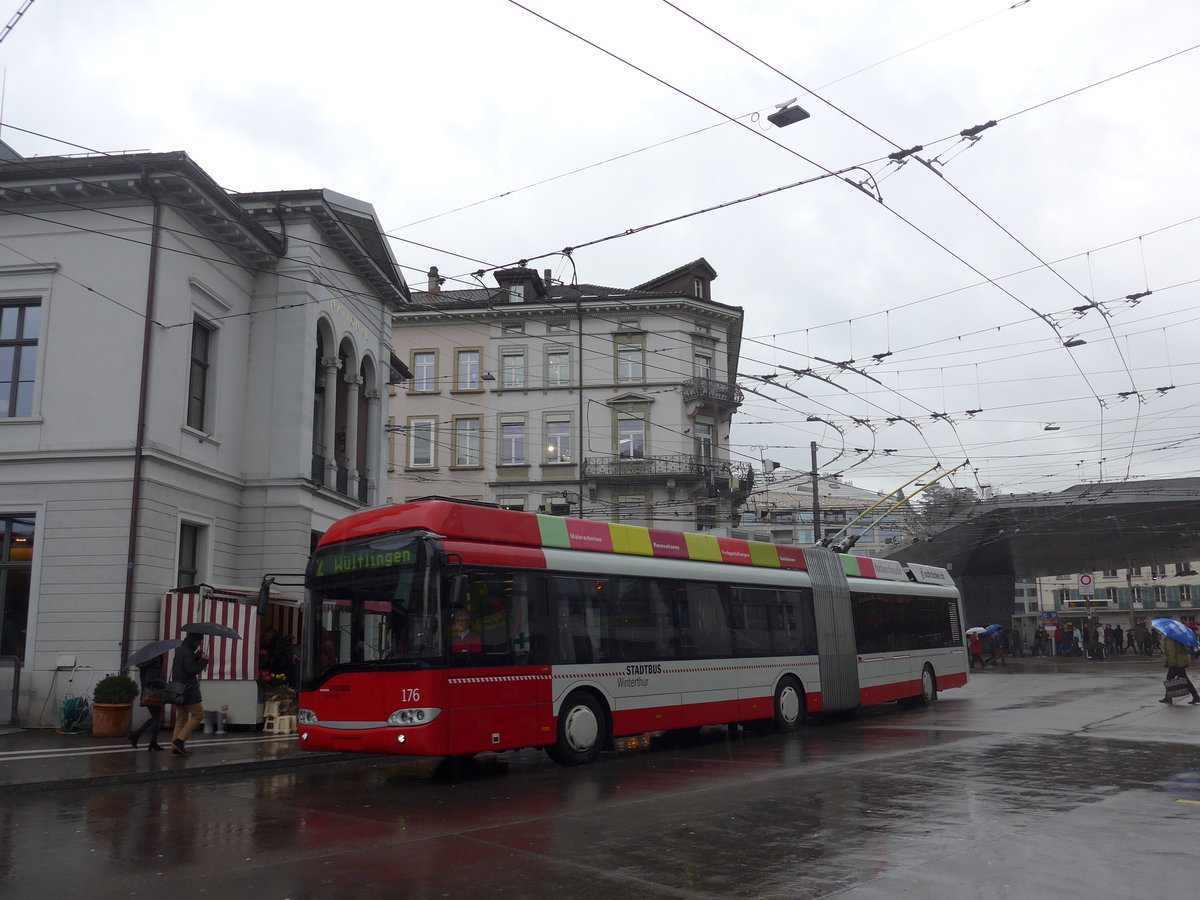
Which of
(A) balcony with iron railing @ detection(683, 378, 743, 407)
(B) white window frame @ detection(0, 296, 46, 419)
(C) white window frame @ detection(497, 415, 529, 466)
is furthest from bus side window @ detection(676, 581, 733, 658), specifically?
(C) white window frame @ detection(497, 415, 529, 466)

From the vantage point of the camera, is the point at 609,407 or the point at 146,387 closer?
the point at 146,387

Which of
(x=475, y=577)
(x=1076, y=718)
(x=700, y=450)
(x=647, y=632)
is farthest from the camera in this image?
(x=700, y=450)

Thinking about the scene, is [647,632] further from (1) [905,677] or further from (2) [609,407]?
(2) [609,407]

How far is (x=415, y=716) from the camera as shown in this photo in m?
11.8

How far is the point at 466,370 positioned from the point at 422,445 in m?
4.13

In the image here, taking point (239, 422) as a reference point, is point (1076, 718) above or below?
below

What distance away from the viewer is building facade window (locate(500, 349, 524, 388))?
49.0 m

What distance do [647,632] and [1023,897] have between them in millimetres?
9029

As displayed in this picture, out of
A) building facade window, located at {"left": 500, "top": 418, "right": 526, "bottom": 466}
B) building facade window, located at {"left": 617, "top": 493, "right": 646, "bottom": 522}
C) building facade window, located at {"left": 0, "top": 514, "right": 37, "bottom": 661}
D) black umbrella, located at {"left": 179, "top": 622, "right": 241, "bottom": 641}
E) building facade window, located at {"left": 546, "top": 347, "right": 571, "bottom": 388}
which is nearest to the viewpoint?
black umbrella, located at {"left": 179, "top": 622, "right": 241, "bottom": 641}

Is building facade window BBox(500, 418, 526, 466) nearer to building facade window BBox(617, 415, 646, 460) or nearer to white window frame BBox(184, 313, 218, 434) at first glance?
building facade window BBox(617, 415, 646, 460)

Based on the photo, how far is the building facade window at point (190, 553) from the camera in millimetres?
20688

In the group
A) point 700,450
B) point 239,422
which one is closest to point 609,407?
point 700,450

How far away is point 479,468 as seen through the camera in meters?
48.6

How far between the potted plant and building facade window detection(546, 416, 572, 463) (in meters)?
31.4
